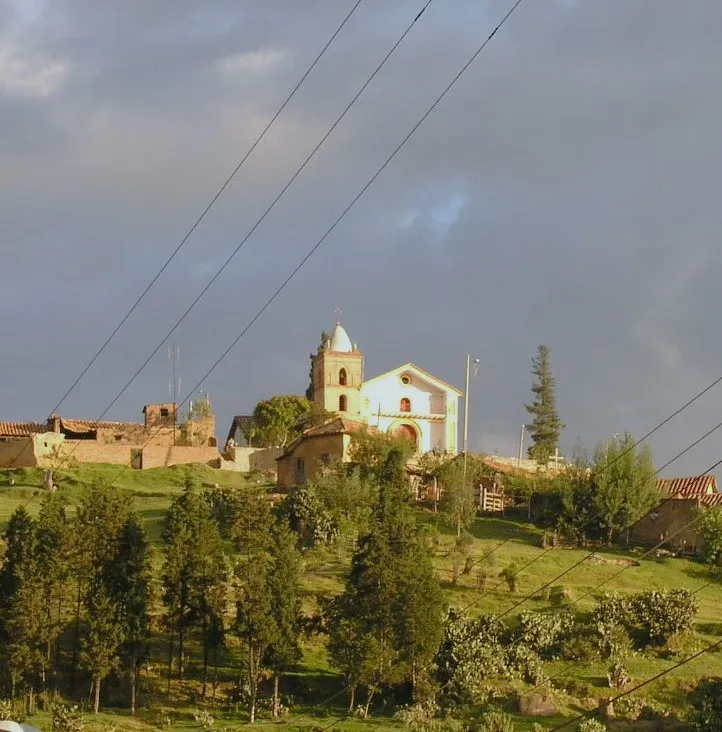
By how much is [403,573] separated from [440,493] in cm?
2797

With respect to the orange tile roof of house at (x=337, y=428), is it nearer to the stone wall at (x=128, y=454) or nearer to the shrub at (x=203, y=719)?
the stone wall at (x=128, y=454)

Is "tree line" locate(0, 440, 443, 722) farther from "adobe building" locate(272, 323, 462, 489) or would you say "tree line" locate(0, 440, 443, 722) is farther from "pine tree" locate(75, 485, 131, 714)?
"adobe building" locate(272, 323, 462, 489)

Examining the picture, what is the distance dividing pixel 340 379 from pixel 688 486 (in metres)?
28.4

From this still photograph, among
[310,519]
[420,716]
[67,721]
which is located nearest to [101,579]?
[67,721]

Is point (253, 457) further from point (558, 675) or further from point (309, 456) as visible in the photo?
point (558, 675)

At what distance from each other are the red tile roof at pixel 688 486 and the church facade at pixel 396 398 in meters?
20.6

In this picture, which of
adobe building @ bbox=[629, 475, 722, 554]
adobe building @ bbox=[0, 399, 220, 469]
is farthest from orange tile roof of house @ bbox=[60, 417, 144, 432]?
adobe building @ bbox=[629, 475, 722, 554]

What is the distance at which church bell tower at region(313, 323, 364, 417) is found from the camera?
99000 mm

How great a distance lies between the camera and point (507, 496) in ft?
261

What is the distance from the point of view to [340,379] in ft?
327

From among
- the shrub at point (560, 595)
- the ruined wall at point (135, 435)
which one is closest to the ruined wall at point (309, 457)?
the ruined wall at point (135, 435)

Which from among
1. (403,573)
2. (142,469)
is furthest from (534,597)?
(142,469)

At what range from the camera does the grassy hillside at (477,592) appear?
4609 cm

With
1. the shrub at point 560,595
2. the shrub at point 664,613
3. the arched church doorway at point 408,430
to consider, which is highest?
the arched church doorway at point 408,430
